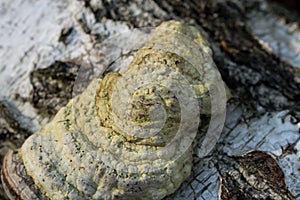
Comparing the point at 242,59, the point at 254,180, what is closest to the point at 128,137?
the point at 254,180

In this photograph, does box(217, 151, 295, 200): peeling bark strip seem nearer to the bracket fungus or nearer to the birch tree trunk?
the birch tree trunk

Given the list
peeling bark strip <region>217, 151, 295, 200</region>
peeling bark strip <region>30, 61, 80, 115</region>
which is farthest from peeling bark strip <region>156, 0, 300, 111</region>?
peeling bark strip <region>30, 61, 80, 115</region>

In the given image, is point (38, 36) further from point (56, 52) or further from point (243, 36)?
point (243, 36)

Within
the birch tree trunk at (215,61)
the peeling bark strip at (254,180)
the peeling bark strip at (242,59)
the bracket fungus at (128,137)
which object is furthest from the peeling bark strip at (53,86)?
the peeling bark strip at (254,180)

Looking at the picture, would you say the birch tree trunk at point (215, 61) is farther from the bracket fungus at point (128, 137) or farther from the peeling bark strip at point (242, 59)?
the bracket fungus at point (128, 137)

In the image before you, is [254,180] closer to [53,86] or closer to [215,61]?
[215,61]

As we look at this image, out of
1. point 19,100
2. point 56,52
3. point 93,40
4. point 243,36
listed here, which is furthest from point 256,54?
point 19,100
